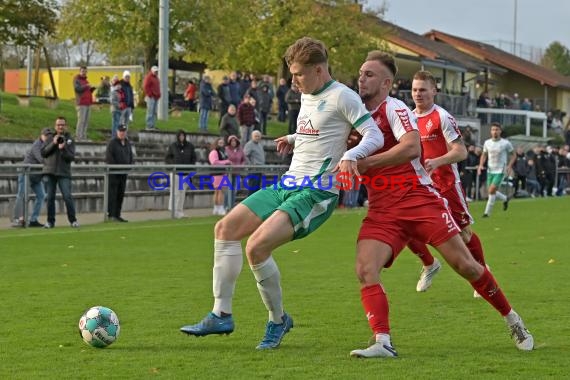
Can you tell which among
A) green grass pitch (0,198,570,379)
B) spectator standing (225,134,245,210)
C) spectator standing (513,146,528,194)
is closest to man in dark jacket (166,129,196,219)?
spectator standing (225,134,245,210)

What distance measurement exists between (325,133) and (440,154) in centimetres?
359

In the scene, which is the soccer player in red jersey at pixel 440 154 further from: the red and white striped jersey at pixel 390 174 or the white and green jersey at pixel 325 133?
the white and green jersey at pixel 325 133

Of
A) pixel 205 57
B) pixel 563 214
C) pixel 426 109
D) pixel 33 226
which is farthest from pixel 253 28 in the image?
pixel 426 109

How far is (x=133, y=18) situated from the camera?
42.3m

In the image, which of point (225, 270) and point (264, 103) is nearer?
point (225, 270)

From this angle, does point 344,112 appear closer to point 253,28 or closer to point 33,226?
point 33,226

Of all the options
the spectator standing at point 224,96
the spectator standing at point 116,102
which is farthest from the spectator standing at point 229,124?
the spectator standing at point 224,96

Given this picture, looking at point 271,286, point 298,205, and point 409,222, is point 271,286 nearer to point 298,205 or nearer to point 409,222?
point 298,205

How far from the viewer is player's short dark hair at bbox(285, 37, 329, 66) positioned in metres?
7.41

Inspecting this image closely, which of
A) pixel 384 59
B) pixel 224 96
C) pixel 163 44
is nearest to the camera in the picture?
pixel 384 59

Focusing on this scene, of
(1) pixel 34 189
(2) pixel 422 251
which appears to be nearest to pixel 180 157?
(1) pixel 34 189

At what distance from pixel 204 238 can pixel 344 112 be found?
11005 mm

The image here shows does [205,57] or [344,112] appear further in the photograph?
[205,57]

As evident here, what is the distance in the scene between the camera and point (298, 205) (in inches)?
290
